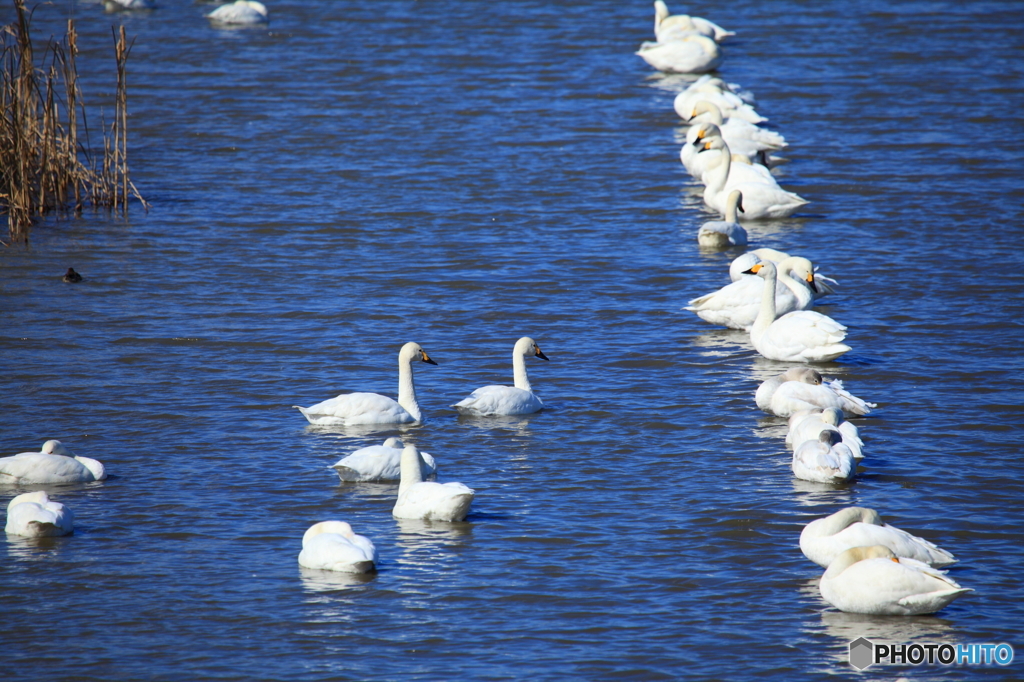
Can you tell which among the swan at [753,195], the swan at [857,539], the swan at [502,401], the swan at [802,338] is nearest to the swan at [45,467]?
the swan at [502,401]

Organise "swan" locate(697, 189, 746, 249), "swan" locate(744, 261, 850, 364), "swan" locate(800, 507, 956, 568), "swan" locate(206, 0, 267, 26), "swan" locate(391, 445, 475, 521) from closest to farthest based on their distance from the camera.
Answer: "swan" locate(800, 507, 956, 568) < "swan" locate(391, 445, 475, 521) < "swan" locate(744, 261, 850, 364) < "swan" locate(697, 189, 746, 249) < "swan" locate(206, 0, 267, 26)

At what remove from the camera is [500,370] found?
12148mm

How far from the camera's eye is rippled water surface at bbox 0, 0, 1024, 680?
25.0 feet

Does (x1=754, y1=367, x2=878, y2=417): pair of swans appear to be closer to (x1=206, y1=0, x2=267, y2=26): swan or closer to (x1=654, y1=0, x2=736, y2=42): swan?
(x1=654, y1=0, x2=736, y2=42): swan

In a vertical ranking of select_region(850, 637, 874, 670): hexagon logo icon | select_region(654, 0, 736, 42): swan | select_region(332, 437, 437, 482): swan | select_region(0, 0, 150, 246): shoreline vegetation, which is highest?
select_region(654, 0, 736, 42): swan

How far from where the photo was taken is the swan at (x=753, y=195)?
1725 centimetres

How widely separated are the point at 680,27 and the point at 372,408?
17816 mm

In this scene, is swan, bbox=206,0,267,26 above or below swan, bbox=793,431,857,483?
above

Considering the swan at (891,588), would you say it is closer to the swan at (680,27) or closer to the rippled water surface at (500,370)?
the rippled water surface at (500,370)

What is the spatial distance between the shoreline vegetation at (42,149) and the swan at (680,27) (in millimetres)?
12207

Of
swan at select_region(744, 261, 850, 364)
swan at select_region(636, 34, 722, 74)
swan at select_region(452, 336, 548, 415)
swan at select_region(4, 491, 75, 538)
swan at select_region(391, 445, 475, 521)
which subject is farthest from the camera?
swan at select_region(636, 34, 722, 74)

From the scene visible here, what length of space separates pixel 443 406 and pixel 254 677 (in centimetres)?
445

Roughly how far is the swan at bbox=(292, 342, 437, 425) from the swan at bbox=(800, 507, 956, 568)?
3.62 m

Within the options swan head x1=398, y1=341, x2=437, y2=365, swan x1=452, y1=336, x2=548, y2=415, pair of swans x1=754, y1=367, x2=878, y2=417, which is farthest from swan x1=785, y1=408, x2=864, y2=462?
swan head x1=398, y1=341, x2=437, y2=365
